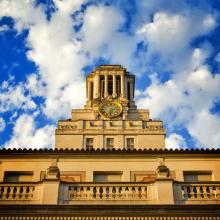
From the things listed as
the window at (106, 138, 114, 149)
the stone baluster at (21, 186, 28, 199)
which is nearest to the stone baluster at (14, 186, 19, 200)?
the stone baluster at (21, 186, 28, 199)

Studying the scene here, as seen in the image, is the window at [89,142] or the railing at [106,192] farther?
the window at [89,142]

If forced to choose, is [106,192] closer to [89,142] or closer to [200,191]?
[200,191]

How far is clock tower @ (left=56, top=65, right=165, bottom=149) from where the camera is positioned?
43.8 meters

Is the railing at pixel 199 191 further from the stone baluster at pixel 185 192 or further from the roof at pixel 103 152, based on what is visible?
the roof at pixel 103 152

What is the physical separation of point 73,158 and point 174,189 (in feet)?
23.9

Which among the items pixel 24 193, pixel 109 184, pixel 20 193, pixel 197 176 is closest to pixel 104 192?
pixel 109 184

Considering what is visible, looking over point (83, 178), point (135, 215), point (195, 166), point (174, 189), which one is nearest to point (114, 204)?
point (135, 215)

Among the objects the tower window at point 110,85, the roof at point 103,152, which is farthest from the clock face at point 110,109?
the roof at point 103,152

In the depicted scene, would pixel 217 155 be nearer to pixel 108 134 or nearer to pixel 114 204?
pixel 114 204

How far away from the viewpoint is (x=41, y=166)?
2280cm

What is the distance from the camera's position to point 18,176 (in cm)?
2280

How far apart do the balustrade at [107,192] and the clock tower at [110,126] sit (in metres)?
25.3

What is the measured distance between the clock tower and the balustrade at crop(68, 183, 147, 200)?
25291mm

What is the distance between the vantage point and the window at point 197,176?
22.8 metres
